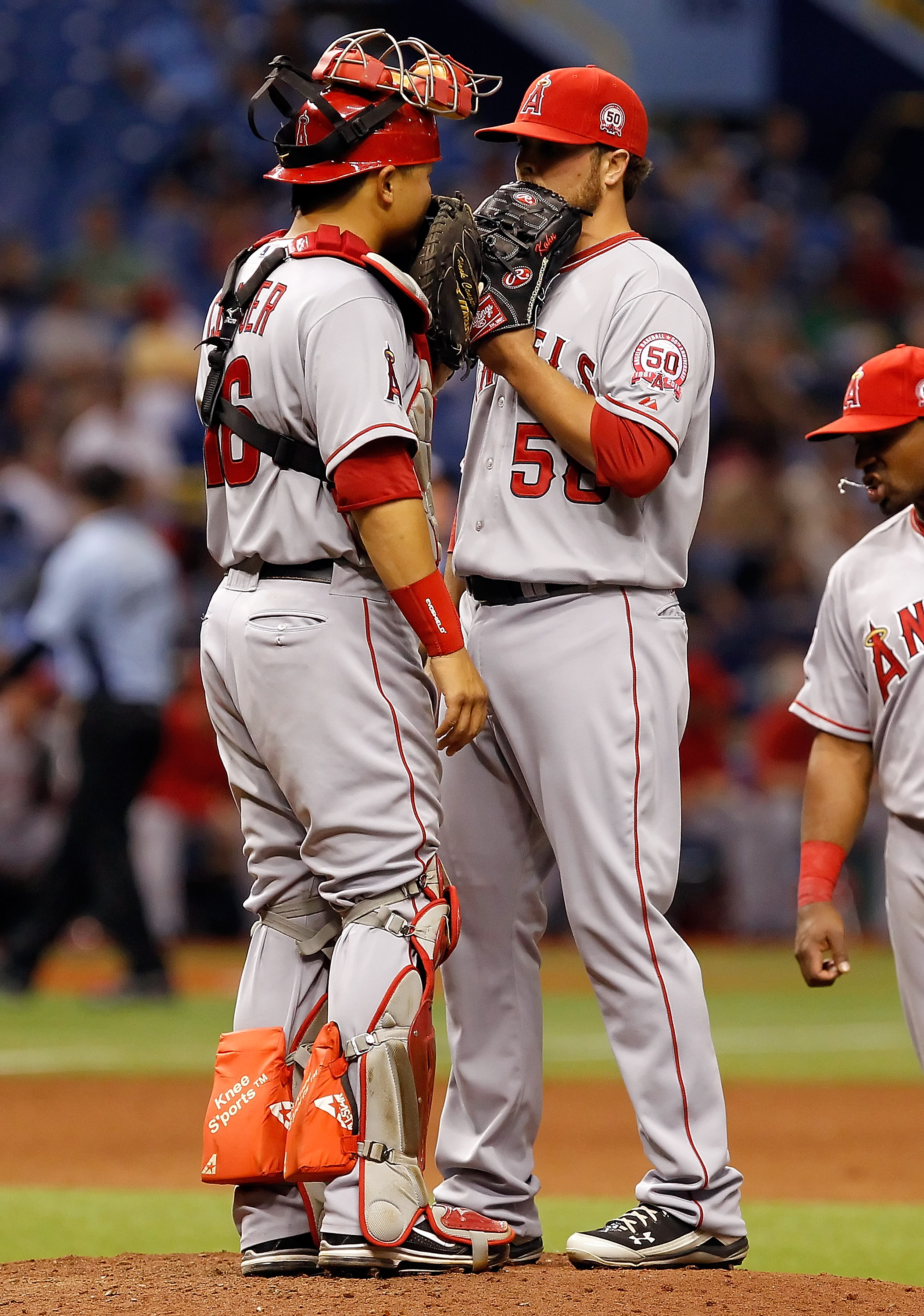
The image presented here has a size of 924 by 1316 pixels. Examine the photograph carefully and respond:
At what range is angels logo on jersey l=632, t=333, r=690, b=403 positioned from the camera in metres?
3.74

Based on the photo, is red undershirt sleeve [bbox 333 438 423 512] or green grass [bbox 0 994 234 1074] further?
green grass [bbox 0 994 234 1074]

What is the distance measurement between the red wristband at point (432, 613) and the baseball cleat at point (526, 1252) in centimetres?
125

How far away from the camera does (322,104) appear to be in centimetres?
356

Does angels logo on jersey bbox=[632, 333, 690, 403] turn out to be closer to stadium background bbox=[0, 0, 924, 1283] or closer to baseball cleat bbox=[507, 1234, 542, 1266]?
baseball cleat bbox=[507, 1234, 542, 1266]

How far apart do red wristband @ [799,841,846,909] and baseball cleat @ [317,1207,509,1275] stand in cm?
114

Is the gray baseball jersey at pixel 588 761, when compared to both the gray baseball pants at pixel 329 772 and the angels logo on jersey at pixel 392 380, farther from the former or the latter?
the angels logo on jersey at pixel 392 380

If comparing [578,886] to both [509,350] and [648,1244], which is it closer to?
[648,1244]

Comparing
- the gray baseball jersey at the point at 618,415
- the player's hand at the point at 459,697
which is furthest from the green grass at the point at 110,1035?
the player's hand at the point at 459,697

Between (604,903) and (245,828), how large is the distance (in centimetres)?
72

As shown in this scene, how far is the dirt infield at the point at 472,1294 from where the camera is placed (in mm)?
3203

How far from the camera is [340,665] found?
11.5 ft

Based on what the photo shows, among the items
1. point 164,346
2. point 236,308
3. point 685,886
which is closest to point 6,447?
point 164,346

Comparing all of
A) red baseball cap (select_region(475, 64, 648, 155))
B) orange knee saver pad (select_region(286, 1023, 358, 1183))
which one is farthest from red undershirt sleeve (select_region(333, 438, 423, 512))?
orange knee saver pad (select_region(286, 1023, 358, 1183))

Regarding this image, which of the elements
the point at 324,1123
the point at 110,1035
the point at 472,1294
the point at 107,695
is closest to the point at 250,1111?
the point at 324,1123
